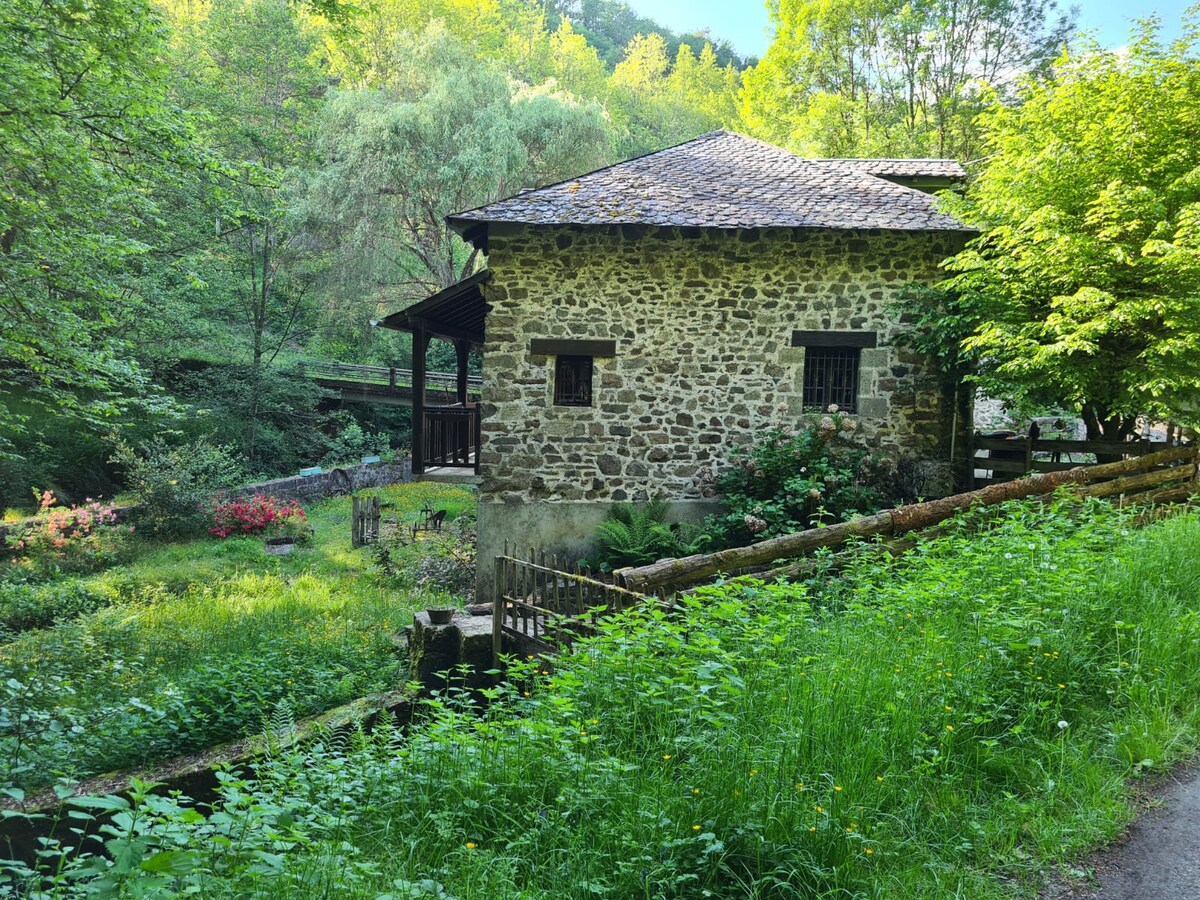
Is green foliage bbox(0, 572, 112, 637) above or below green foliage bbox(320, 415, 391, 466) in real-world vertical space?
below

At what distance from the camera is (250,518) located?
14883 millimetres

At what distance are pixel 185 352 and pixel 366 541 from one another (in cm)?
1040

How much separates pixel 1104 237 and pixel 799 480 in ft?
14.1

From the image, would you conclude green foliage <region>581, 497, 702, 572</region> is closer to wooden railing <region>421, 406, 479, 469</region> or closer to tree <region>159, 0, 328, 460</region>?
wooden railing <region>421, 406, 479, 469</region>

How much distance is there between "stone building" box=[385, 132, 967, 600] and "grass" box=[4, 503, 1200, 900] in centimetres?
593

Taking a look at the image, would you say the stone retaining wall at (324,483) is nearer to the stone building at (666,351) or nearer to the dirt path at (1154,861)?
the stone building at (666,351)

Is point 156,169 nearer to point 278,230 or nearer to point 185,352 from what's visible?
point 185,352

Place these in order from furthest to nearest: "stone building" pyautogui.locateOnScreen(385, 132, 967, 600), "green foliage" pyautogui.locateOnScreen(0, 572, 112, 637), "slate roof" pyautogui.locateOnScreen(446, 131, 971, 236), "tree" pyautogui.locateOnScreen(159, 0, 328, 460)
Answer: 1. "tree" pyautogui.locateOnScreen(159, 0, 328, 460)
2. "stone building" pyautogui.locateOnScreen(385, 132, 967, 600)
3. "slate roof" pyautogui.locateOnScreen(446, 131, 971, 236)
4. "green foliage" pyautogui.locateOnScreen(0, 572, 112, 637)

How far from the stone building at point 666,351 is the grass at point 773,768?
5.93 m

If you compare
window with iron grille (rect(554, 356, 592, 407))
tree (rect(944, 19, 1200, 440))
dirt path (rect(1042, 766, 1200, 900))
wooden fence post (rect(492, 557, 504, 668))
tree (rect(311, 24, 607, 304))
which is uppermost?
tree (rect(311, 24, 607, 304))

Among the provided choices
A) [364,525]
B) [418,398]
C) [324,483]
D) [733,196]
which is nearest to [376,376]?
[324,483]

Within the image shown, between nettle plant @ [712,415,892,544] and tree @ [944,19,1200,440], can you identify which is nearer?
tree @ [944,19,1200,440]

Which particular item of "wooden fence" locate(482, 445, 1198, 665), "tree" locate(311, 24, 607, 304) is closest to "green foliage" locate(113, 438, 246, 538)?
"wooden fence" locate(482, 445, 1198, 665)

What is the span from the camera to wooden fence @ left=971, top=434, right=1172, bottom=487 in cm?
911
